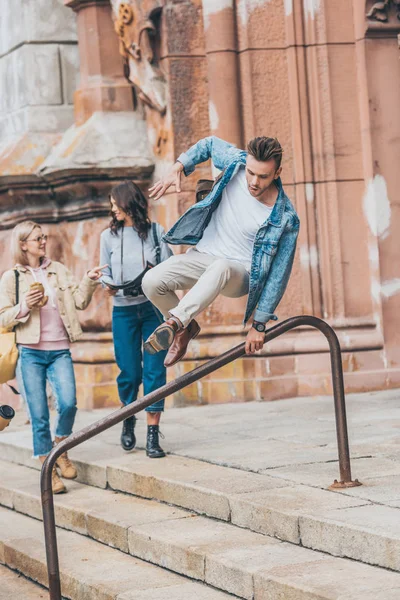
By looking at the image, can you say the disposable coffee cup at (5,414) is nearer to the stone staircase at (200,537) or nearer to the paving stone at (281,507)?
the stone staircase at (200,537)

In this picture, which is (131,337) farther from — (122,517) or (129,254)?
(122,517)

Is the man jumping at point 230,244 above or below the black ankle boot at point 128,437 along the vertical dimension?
above

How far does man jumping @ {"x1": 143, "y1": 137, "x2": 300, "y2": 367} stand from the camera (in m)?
5.34

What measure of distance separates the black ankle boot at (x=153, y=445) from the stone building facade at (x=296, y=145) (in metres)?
2.16

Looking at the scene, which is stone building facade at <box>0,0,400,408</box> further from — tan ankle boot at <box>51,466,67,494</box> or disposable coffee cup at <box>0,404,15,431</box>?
disposable coffee cup at <box>0,404,15,431</box>

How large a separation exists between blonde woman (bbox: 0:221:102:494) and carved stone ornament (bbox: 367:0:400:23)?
3264mm

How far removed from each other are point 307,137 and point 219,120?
0.68 m

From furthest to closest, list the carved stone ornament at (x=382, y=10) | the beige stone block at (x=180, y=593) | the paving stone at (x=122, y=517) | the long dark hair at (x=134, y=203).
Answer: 1. the carved stone ornament at (x=382, y=10)
2. the long dark hair at (x=134, y=203)
3. the paving stone at (x=122, y=517)
4. the beige stone block at (x=180, y=593)

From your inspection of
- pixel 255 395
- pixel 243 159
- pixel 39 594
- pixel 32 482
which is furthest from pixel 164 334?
pixel 255 395

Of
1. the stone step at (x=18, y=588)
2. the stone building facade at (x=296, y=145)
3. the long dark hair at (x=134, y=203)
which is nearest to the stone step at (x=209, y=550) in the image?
the stone step at (x=18, y=588)

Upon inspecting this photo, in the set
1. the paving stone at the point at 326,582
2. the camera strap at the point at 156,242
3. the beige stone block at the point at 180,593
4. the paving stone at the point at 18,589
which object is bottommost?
the paving stone at the point at 18,589

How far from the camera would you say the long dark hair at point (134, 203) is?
22.8 feet

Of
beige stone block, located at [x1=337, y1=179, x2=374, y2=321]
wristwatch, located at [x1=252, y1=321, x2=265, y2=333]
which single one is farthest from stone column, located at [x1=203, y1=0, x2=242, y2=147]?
wristwatch, located at [x1=252, y1=321, x2=265, y2=333]

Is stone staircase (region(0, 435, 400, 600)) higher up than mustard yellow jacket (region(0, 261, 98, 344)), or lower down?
lower down
